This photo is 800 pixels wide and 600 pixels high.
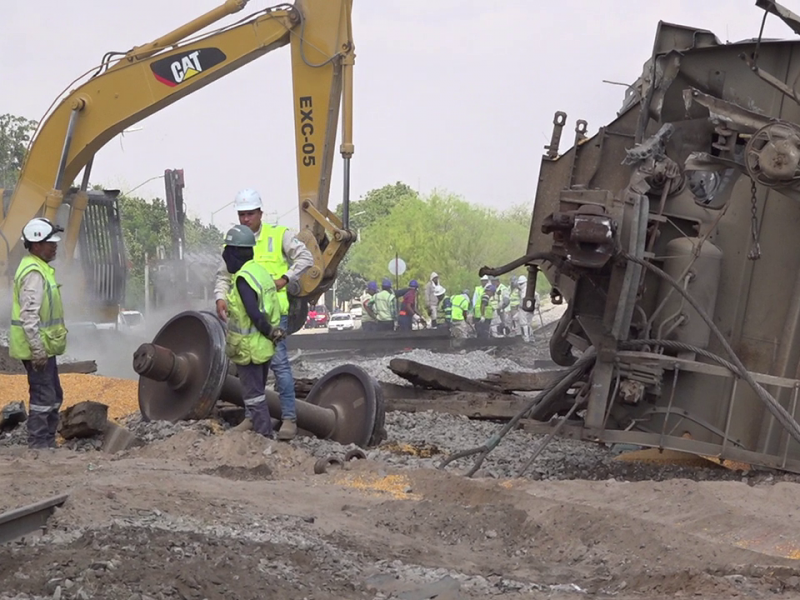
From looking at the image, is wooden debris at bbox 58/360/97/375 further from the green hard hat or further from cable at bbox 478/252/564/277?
cable at bbox 478/252/564/277

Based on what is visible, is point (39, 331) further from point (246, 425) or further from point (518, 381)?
point (518, 381)

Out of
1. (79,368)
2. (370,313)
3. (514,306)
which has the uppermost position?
(514,306)

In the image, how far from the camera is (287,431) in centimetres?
908

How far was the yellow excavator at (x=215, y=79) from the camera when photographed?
1302 centimetres

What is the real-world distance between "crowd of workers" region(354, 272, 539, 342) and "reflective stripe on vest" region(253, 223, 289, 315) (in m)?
16.6

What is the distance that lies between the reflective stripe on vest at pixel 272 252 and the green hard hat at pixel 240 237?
1.52ft

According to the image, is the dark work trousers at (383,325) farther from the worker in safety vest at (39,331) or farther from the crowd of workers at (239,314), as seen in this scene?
the worker in safety vest at (39,331)

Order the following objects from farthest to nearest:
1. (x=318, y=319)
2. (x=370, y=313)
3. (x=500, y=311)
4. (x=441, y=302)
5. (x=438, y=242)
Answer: (x=438, y=242) → (x=318, y=319) → (x=441, y=302) → (x=500, y=311) → (x=370, y=313)

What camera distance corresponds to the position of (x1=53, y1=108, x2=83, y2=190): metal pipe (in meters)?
14.0

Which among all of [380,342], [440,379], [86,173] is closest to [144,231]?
[380,342]

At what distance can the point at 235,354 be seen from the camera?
29.1 feet

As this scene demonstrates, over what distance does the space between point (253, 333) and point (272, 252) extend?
0.98 meters

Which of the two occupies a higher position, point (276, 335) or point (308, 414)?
point (276, 335)

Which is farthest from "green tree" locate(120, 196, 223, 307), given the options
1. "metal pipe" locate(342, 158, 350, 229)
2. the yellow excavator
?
"metal pipe" locate(342, 158, 350, 229)
